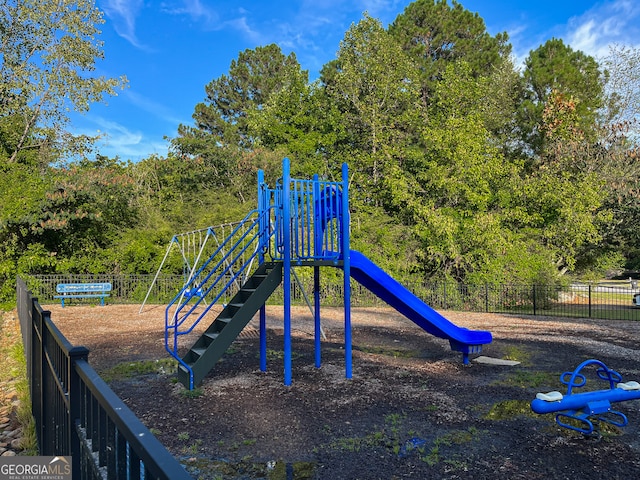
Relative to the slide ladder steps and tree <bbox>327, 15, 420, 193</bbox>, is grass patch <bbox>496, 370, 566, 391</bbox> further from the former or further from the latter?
tree <bbox>327, 15, 420, 193</bbox>

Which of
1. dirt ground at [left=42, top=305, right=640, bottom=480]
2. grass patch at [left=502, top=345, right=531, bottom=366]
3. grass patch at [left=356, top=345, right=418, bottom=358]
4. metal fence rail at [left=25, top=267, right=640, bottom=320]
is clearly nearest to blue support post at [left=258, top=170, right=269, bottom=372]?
dirt ground at [left=42, top=305, right=640, bottom=480]

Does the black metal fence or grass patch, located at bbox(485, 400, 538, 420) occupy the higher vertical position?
the black metal fence

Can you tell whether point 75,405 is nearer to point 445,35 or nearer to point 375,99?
point 375,99

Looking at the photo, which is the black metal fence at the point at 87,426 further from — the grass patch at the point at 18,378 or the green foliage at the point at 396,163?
the green foliage at the point at 396,163

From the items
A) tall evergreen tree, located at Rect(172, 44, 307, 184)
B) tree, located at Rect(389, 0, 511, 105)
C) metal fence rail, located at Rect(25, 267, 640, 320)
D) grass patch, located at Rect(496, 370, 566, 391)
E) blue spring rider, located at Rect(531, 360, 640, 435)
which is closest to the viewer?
blue spring rider, located at Rect(531, 360, 640, 435)

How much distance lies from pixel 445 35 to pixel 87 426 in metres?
34.0

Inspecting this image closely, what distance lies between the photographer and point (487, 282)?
19.4 m

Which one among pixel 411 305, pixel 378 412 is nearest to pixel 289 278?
pixel 378 412

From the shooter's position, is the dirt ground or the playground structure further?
the playground structure

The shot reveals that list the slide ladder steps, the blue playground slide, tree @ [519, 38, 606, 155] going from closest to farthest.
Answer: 1. the slide ladder steps
2. the blue playground slide
3. tree @ [519, 38, 606, 155]

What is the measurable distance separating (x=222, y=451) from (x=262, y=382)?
2441 millimetres

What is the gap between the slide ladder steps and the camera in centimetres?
613

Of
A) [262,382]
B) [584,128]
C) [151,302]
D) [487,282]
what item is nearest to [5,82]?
[151,302]

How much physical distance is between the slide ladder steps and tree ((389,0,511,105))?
89.7 feet
